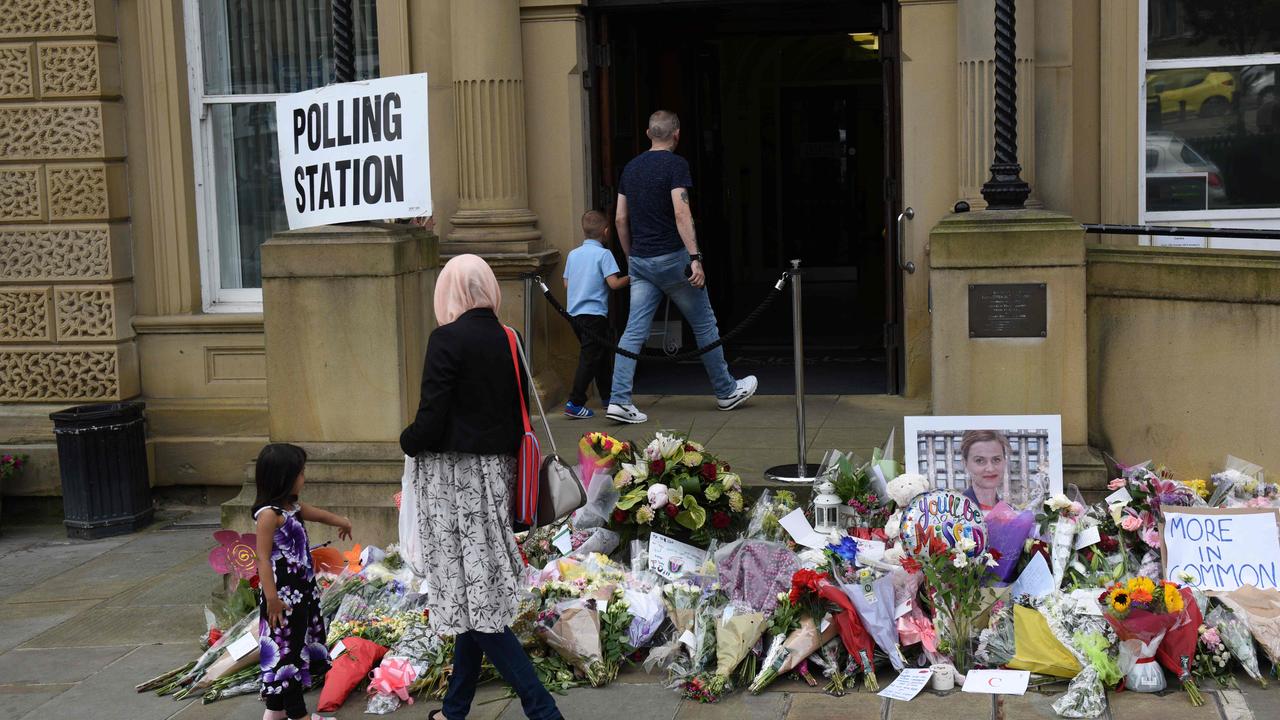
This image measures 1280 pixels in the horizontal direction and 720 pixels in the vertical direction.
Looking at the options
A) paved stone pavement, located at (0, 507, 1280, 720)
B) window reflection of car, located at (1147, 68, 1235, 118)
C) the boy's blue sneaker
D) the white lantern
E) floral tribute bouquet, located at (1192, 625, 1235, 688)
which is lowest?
paved stone pavement, located at (0, 507, 1280, 720)

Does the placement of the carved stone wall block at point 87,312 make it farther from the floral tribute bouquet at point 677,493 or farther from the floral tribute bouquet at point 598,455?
the floral tribute bouquet at point 677,493

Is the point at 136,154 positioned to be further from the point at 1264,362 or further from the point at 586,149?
the point at 1264,362

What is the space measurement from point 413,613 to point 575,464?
6.94ft

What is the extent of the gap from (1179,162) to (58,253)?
7.50 m

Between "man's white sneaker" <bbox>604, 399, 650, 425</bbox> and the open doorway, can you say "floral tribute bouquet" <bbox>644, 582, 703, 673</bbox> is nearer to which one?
"man's white sneaker" <bbox>604, 399, 650, 425</bbox>

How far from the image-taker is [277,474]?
224 inches

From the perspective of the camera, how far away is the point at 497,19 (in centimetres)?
999

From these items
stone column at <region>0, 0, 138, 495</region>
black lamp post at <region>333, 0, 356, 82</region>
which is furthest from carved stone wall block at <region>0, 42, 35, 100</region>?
black lamp post at <region>333, 0, 356, 82</region>

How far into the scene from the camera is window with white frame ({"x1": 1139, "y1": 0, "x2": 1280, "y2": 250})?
30.9 feet

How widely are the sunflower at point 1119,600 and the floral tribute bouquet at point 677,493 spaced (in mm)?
1917

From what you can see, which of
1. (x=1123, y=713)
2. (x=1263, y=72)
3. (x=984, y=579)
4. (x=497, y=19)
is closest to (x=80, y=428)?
(x=497, y=19)

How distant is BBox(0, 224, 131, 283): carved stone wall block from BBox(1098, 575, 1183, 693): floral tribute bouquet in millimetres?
7160

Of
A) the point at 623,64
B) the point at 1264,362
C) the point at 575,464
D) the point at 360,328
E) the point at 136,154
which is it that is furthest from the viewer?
the point at 623,64

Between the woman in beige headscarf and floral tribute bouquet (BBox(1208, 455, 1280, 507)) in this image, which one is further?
floral tribute bouquet (BBox(1208, 455, 1280, 507))
